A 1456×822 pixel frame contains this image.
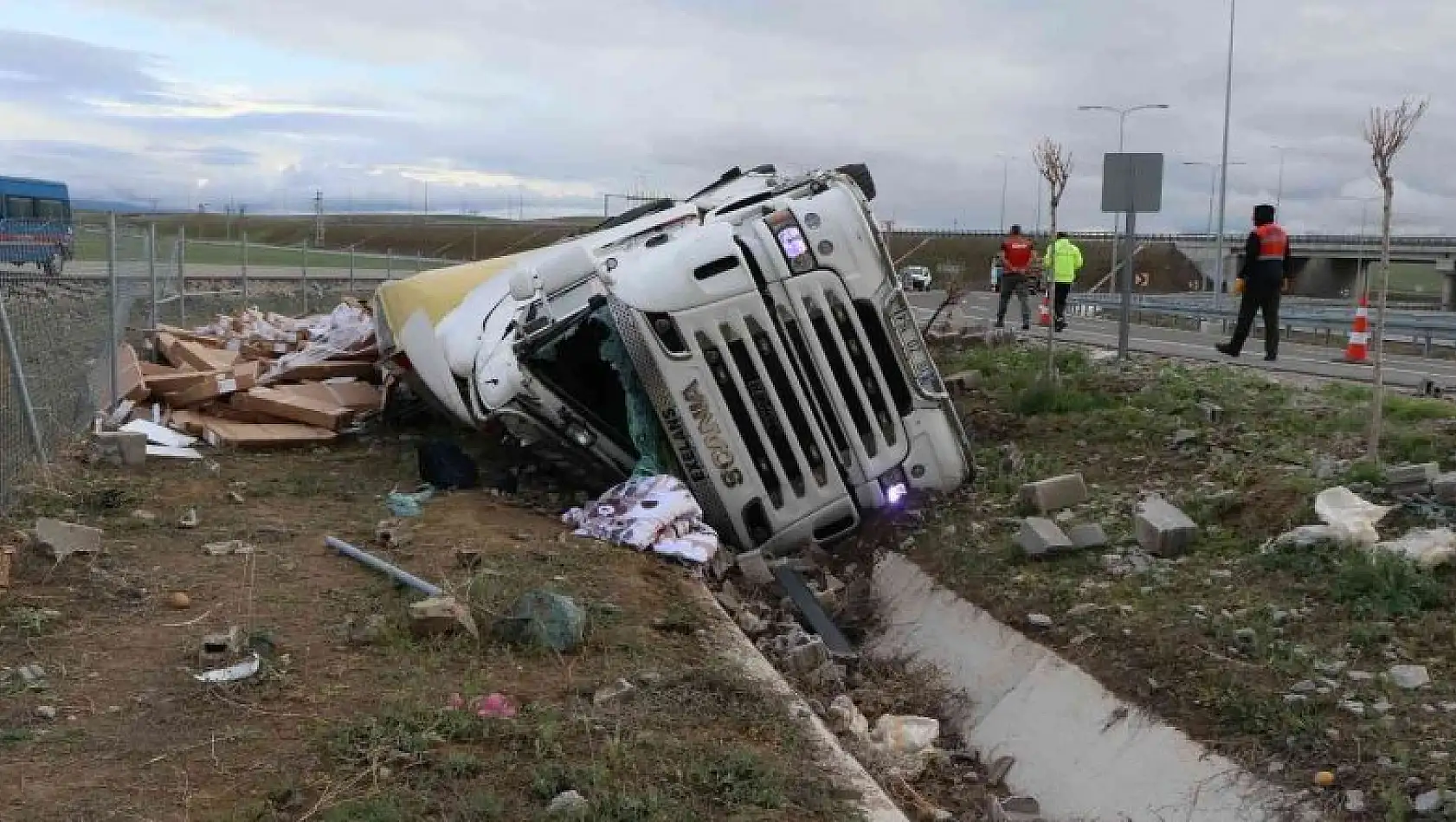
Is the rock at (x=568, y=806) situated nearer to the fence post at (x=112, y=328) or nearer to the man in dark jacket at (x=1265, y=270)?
the fence post at (x=112, y=328)

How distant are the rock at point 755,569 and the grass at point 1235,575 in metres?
1.02

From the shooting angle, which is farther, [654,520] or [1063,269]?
[1063,269]

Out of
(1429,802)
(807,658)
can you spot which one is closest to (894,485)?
(807,658)

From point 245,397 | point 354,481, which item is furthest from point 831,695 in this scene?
point 245,397

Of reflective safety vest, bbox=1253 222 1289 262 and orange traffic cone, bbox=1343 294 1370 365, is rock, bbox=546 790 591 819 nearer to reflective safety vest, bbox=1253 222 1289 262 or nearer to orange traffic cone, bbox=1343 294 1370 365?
reflective safety vest, bbox=1253 222 1289 262

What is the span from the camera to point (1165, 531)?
6328 mm

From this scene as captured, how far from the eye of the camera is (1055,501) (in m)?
7.46

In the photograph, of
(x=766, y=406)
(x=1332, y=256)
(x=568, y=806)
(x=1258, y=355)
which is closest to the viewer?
(x=568, y=806)

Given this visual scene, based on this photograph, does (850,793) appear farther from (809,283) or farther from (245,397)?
(245,397)

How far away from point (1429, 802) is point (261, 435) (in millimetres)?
8507

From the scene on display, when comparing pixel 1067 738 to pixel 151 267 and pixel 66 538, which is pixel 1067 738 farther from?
pixel 151 267

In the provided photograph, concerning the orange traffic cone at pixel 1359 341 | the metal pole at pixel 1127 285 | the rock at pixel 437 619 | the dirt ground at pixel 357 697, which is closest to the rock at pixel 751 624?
the dirt ground at pixel 357 697

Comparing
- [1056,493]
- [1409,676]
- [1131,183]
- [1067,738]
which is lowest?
[1067,738]

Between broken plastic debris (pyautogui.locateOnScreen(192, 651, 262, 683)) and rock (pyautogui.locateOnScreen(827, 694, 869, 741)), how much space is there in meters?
2.38
